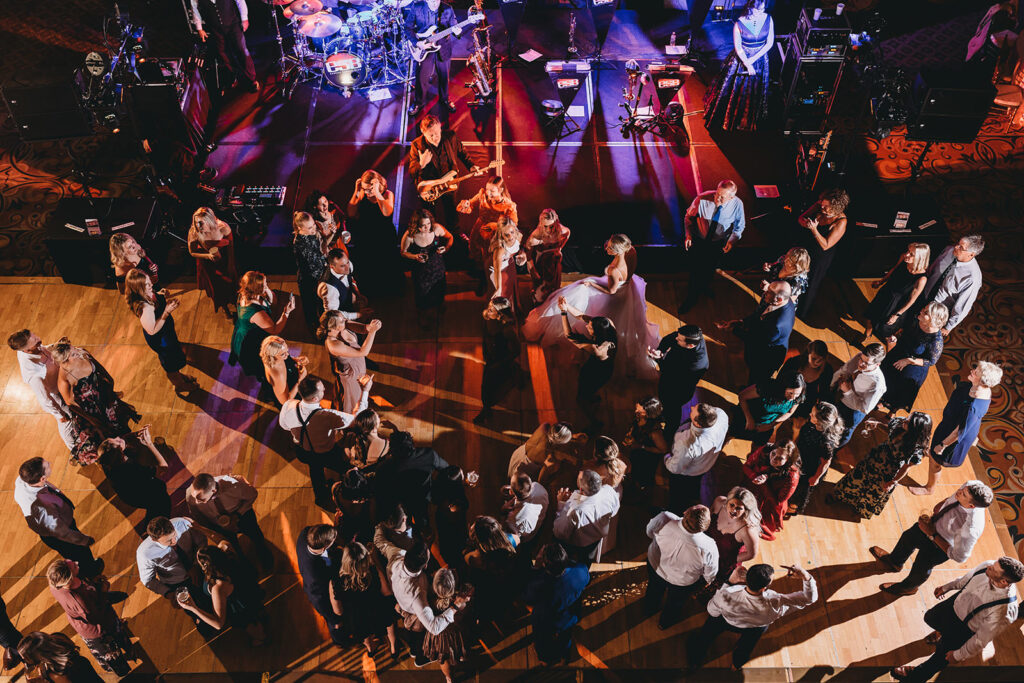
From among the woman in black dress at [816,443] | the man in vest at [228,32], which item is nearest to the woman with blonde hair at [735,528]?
the woman in black dress at [816,443]

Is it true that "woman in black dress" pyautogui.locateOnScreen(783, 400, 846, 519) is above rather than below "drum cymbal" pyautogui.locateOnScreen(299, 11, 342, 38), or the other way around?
below

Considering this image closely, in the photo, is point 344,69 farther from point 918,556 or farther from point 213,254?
point 918,556

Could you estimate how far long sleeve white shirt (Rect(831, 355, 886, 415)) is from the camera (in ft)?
17.1

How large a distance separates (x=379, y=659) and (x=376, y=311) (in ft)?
10.2

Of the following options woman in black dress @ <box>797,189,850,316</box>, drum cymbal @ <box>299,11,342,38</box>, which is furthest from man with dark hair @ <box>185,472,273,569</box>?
drum cymbal @ <box>299,11,342,38</box>

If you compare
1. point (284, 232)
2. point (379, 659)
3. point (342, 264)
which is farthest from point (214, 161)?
point (379, 659)

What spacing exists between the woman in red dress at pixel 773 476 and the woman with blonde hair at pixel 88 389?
4.38 meters

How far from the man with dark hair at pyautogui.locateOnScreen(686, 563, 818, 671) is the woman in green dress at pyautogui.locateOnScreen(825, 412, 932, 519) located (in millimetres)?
1331

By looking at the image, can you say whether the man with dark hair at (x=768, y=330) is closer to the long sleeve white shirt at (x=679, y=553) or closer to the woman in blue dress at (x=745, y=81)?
the long sleeve white shirt at (x=679, y=553)

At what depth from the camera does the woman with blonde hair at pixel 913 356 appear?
5.54 meters

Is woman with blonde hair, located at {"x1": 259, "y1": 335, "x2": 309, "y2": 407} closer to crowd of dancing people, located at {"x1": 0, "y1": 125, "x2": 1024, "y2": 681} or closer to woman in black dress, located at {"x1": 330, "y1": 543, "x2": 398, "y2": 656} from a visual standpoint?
crowd of dancing people, located at {"x1": 0, "y1": 125, "x2": 1024, "y2": 681}

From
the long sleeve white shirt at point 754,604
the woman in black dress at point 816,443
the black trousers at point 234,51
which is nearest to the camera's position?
the long sleeve white shirt at point 754,604

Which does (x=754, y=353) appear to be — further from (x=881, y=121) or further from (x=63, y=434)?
(x=63, y=434)

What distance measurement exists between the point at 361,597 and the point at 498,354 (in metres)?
1.98
